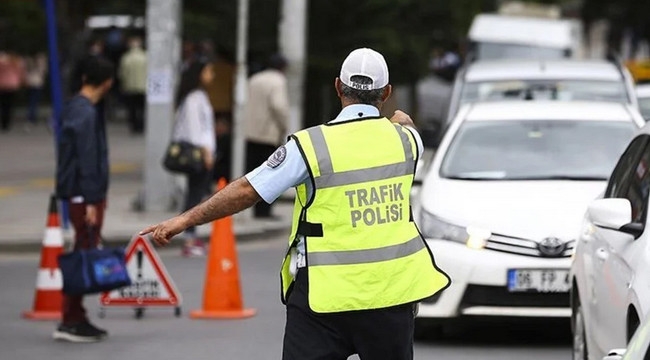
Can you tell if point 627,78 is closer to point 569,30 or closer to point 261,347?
point 261,347

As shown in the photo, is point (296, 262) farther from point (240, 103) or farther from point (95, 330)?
point (240, 103)

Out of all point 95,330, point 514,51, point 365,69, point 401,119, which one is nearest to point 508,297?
point 95,330

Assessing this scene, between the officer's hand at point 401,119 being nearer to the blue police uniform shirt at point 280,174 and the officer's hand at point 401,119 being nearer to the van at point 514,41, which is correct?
the blue police uniform shirt at point 280,174

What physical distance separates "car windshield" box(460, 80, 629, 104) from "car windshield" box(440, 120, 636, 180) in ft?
11.5

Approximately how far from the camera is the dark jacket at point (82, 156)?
35.4 ft

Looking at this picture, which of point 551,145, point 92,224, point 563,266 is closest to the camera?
point 563,266

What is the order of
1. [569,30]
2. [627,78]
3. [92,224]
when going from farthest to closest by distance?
1. [569,30]
2. [627,78]
3. [92,224]

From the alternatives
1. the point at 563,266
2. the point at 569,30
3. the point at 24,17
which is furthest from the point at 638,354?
the point at 24,17

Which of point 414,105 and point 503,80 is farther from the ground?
point 503,80

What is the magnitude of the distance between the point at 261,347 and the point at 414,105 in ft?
78.1

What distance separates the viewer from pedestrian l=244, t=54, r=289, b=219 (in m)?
18.7

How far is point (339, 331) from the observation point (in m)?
6.04

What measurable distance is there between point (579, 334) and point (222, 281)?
12.1 ft

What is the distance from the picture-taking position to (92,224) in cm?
1094
